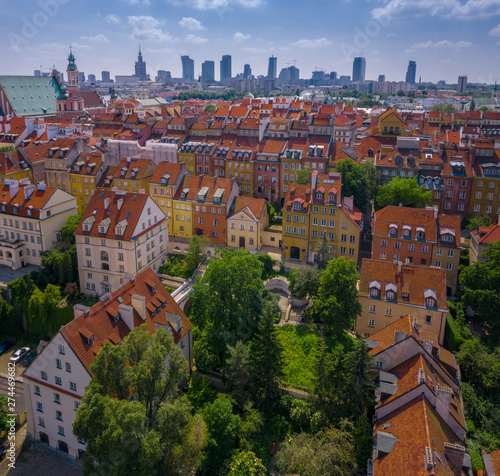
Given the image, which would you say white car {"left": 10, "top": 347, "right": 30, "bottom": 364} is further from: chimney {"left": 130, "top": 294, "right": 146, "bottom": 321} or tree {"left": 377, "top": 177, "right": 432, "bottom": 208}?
tree {"left": 377, "top": 177, "right": 432, "bottom": 208}

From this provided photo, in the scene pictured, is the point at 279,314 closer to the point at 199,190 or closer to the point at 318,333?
the point at 318,333

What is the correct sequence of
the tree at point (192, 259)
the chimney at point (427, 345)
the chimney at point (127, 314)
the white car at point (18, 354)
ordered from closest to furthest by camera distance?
the chimney at point (127, 314)
the chimney at point (427, 345)
the white car at point (18, 354)
the tree at point (192, 259)

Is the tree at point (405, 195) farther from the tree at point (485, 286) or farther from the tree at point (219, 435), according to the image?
the tree at point (219, 435)

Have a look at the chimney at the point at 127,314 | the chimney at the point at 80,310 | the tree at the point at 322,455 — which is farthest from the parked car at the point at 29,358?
the tree at the point at 322,455

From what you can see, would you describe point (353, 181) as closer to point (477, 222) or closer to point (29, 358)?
point (477, 222)

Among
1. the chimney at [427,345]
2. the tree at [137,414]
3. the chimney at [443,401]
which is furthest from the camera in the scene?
the chimney at [427,345]

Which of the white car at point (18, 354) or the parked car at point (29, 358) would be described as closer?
the parked car at point (29, 358)

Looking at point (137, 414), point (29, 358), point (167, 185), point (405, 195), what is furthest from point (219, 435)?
point (405, 195)
